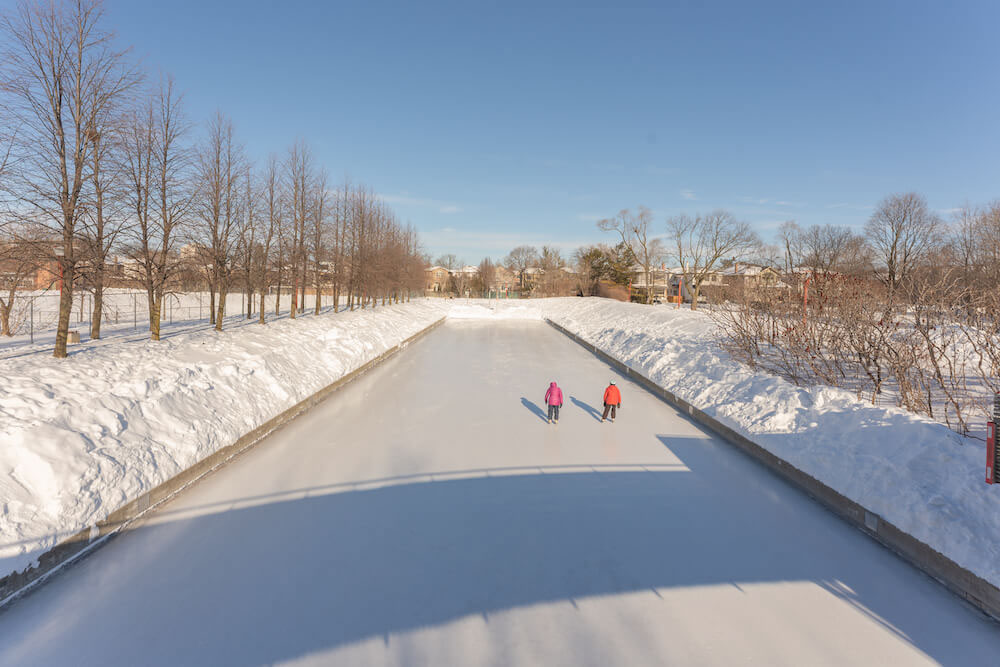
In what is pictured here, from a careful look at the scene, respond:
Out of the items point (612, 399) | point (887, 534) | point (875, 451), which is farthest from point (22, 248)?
point (875, 451)

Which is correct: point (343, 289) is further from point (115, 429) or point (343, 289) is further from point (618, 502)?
point (618, 502)

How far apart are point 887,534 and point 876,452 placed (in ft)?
3.90

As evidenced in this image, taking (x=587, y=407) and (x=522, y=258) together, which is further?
(x=522, y=258)

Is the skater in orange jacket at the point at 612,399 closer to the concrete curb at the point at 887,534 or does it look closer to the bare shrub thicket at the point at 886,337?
the concrete curb at the point at 887,534

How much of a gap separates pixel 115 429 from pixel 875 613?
9.09 meters

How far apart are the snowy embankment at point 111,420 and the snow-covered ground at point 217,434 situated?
18 mm

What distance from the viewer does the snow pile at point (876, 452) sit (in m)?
4.70

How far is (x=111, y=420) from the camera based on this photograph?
6449 mm

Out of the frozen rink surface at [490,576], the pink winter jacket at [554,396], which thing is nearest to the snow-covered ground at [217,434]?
the frozen rink surface at [490,576]

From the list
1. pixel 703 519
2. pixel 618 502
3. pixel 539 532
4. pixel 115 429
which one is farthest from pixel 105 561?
pixel 703 519

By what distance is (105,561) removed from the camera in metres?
4.82

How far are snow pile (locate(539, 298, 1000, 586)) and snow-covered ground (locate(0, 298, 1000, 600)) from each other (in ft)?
0.05

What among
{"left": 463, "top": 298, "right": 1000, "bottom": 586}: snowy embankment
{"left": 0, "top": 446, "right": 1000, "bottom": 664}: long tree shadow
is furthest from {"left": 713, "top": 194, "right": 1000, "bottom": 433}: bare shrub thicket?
{"left": 0, "top": 446, "right": 1000, "bottom": 664}: long tree shadow

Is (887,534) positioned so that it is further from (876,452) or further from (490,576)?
(490,576)
